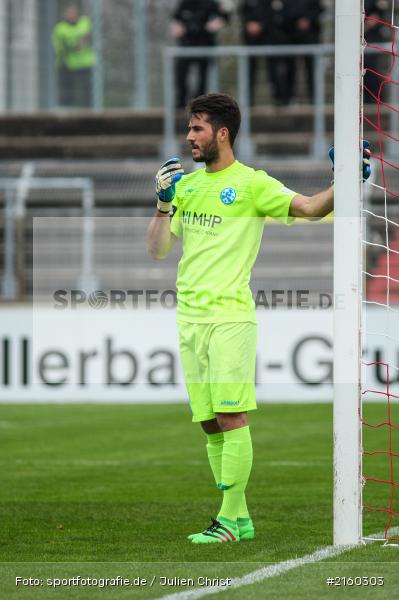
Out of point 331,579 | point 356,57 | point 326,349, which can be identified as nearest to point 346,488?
point 331,579

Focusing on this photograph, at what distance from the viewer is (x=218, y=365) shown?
638 cm

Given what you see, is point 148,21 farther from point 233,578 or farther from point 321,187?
point 233,578

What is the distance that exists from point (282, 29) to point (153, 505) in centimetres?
1197

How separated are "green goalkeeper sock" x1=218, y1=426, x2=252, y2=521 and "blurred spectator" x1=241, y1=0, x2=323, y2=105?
41.1 ft

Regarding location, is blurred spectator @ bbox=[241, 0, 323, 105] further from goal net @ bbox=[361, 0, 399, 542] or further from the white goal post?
the white goal post

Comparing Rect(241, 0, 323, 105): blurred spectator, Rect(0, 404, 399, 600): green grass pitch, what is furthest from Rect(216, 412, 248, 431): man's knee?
Rect(241, 0, 323, 105): blurred spectator

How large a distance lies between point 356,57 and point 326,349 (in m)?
7.85

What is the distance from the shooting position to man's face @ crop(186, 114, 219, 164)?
21.5ft

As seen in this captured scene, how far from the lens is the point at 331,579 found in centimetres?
522

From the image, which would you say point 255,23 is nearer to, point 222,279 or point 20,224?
point 20,224

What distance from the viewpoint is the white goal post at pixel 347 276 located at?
6.12 m

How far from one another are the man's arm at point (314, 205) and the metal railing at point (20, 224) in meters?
9.80

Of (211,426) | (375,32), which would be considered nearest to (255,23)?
(375,32)

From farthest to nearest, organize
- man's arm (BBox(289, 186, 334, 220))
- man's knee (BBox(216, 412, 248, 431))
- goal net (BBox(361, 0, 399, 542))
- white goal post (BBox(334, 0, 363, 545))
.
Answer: goal net (BBox(361, 0, 399, 542)) < man's knee (BBox(216, 412, 248, 431)) < man's arm (BBox(289, 186, 334, 220)) < white goal post (BBox(334, 0, 363, 545))
